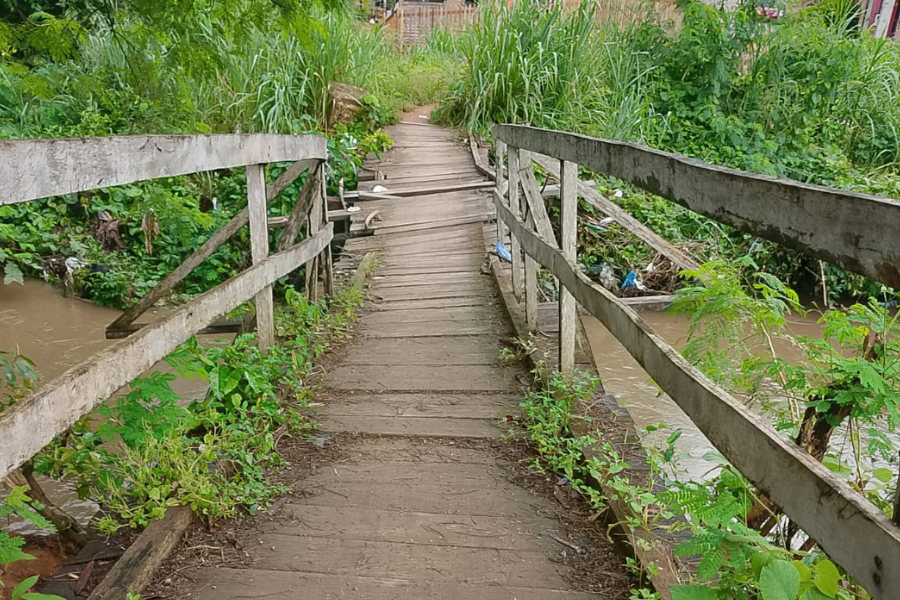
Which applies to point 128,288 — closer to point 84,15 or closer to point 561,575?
point 84,15

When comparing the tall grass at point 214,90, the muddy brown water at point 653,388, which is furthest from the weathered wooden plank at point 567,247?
the tall grass at point 214,90

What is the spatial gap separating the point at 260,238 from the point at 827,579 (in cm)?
305

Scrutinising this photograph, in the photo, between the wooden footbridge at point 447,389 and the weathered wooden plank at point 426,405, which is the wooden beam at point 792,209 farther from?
the weathered wooden plank at point 426,405

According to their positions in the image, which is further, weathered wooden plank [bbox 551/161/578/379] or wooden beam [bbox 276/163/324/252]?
wooden beam [bbox 276/163/324/252]

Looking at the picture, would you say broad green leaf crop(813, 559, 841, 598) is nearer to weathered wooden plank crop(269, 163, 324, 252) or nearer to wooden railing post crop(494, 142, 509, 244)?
weathered wooden plank crop(269, 163, 324, 252)

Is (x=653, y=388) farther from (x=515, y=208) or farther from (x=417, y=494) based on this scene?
(x=417, y=494)

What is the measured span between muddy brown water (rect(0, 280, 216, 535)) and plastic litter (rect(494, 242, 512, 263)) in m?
2.89

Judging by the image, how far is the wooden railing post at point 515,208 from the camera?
4.70 m

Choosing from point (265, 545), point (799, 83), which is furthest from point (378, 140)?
point (265, 545)

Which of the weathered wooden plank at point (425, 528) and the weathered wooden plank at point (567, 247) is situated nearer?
the weathered wooden plank at point (425, 528)

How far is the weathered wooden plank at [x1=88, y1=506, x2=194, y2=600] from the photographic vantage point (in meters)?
2.01

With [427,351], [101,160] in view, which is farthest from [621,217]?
[101,160]

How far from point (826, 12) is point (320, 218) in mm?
10979

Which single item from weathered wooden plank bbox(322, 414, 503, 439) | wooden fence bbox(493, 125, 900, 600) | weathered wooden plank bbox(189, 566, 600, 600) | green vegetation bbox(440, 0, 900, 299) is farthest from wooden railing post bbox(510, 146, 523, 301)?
green vegetation bbox(440, 0, 900, 299)
